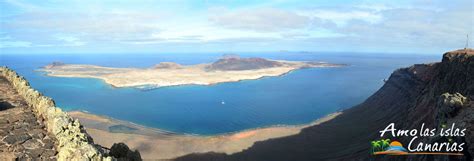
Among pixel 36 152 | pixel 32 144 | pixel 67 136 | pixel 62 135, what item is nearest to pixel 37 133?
pixel 32 144

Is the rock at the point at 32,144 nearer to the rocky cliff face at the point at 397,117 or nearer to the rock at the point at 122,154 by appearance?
the rock at the point at 122,154

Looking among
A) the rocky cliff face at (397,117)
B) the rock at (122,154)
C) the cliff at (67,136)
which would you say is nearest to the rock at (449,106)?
the rocky cliff face at (397,117)

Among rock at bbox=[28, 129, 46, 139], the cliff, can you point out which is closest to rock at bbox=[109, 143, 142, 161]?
the cliff

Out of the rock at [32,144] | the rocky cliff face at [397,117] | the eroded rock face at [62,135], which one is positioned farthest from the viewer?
the rocky cliff face at [397,117]

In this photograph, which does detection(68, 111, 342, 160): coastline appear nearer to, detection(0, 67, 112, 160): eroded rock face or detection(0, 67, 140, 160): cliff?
detection(0, 67, 140, 160): cliff

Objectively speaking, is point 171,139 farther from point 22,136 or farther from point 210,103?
point 210,103

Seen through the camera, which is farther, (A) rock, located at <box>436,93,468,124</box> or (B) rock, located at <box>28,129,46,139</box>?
(A) rock, located at <box>436,93,468,124</box>
